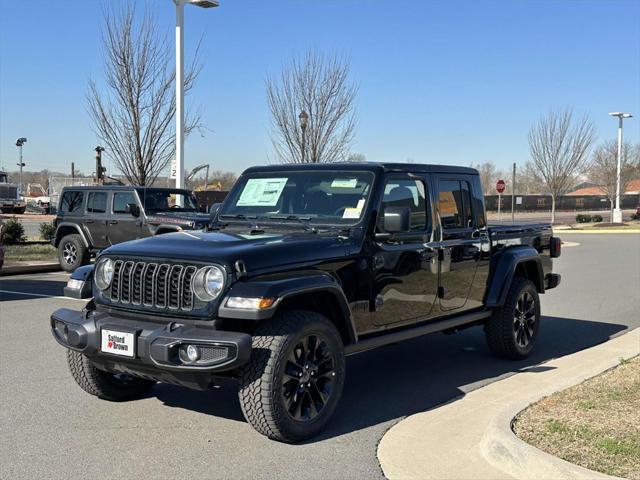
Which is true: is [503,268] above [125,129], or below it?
below

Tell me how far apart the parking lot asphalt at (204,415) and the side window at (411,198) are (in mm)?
1456

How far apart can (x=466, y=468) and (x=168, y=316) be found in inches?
81.2

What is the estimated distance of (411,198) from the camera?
18.7 feet

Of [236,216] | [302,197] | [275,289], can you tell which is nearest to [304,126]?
[236,216]

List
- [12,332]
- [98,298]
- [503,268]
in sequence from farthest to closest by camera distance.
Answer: [12,332] < [503,268] < [98,298]

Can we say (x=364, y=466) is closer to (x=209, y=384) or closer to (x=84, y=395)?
(x=209, y=384)

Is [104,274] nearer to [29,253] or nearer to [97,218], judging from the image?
[97,218]

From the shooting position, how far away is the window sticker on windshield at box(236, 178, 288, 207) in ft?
18.6

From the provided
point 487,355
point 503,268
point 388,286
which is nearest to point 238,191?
point 388,286

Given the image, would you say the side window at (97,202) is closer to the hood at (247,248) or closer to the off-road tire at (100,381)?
the off-road tire at (100,381)

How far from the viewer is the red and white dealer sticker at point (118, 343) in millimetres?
4238

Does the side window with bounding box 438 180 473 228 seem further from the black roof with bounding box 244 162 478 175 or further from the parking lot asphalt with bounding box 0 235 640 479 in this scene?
the parking lot asphalt with bounding box 0 235 640 479

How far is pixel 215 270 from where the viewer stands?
424cm

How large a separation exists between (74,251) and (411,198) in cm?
1096
